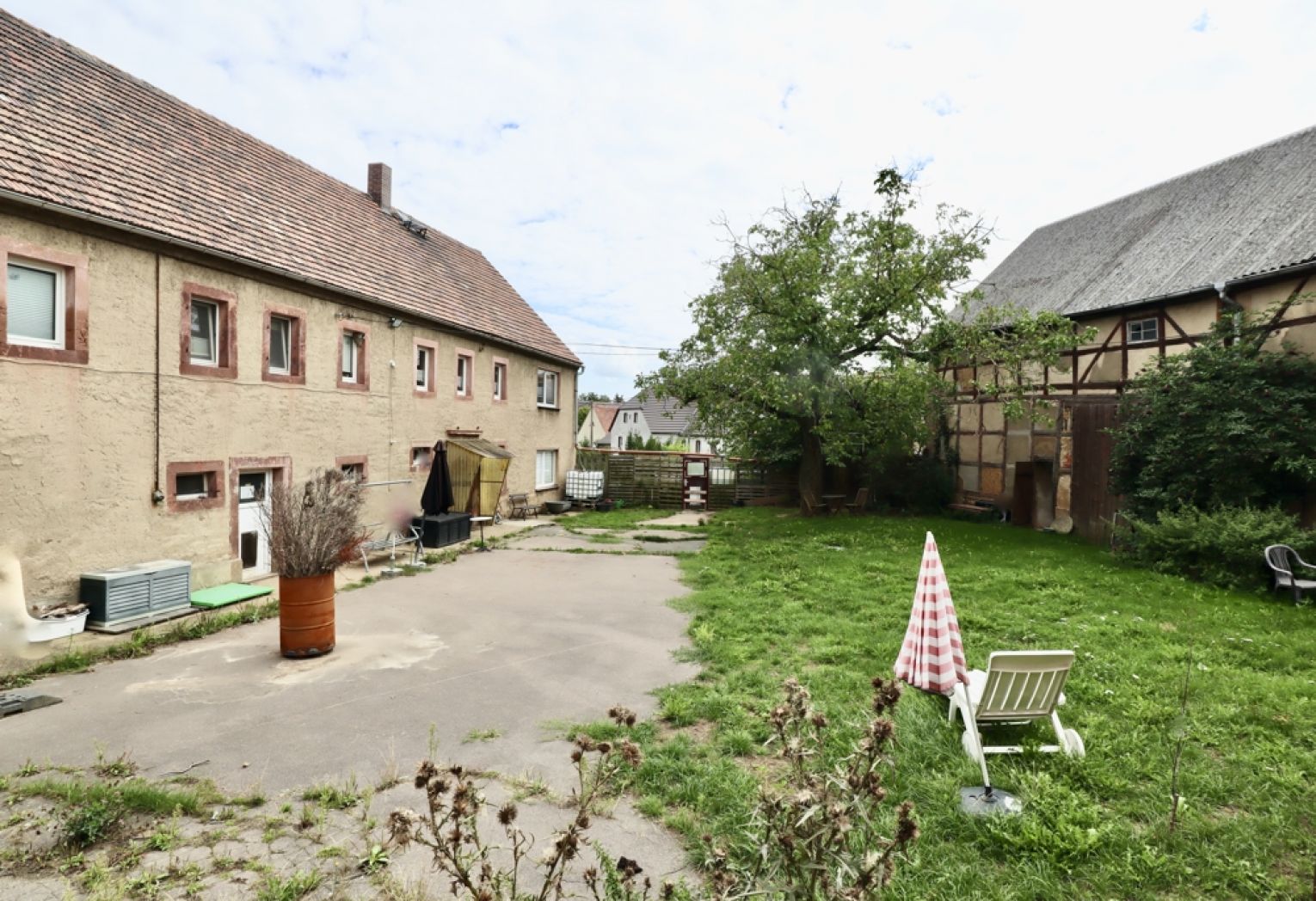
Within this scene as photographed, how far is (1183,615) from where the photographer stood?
27.8 ft

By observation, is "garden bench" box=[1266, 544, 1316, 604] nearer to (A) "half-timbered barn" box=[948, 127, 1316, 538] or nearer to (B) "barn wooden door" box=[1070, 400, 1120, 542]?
(A) "half-timbered barn" box=[948, 127, 1316, 538]

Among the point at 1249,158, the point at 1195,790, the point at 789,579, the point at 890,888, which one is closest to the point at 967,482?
the point at 1249,158

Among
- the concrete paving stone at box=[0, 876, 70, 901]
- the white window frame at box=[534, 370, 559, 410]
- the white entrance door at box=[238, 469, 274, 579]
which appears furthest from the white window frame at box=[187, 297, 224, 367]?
the white window frame at box=[534, 370, 559, 410]

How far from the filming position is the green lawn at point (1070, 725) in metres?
3.53

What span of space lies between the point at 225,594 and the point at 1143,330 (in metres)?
18.5

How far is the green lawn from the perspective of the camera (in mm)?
3533

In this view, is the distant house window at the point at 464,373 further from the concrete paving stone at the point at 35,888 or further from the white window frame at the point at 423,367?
the concrete paving stone at the point at 35,888

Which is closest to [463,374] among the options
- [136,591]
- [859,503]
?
[136,591]

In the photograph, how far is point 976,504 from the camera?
19453 mm

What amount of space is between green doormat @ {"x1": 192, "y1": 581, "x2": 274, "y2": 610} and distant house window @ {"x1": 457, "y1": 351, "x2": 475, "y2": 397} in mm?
8033

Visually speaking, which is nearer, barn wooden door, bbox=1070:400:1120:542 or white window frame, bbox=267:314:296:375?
white window frame, bbox=267:314:296:375

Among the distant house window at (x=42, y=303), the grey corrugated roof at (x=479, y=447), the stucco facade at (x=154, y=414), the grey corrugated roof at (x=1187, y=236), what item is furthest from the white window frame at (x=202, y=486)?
the grey corrugated roof at (x=1187, y=236)

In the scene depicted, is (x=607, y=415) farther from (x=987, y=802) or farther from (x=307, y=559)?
(x=987, y=802)

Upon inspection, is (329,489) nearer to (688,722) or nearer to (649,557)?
(688,722)
